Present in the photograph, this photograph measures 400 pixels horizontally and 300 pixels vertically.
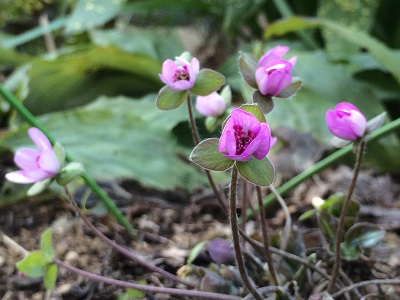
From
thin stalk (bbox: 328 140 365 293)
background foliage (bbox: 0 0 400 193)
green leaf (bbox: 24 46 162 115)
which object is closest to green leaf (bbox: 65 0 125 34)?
background foliage (bbox: 0 0 400 193)

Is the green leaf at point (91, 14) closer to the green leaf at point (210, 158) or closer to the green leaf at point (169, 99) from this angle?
the green leaf at point (169, 99)

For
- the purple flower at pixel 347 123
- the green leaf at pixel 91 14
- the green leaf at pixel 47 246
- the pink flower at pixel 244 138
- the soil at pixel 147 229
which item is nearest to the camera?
the pink flower at pixel 244 138

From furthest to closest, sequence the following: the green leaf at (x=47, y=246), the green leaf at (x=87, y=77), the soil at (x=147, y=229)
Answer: the green leaf at (x=87, y=77) → the soil at (x=147, y=229) → the green leaf at (x=47, y=246)

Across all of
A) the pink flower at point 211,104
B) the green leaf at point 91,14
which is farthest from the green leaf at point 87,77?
the pink flower at point 211,104

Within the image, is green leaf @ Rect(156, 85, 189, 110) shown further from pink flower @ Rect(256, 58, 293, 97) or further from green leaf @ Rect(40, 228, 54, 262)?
green leaf @ Rect(40, 228, 54, 262)

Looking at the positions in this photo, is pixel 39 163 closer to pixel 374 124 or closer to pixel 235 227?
pixel 235 227

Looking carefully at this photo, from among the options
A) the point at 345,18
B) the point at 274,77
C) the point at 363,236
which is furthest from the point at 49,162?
the point at 345,18

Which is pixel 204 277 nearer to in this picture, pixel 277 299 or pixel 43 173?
pixel 277 299

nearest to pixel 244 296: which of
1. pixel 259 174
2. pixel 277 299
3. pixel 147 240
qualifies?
pixel 277 299
